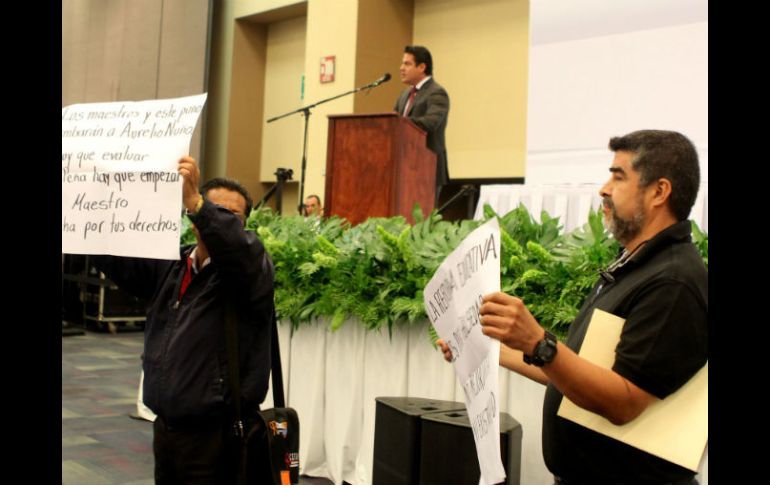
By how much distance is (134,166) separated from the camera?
2160mm

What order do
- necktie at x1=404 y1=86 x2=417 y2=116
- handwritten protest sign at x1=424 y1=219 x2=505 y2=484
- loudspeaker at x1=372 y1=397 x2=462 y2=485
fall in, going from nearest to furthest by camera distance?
handwritten protest sign at x1=424 y1=219 x2=505 y2=484
loudspeaker at x1=372 y1=397 x2=462 y2=485
necktie at x1=404 y1=86 x2=417 y2=116

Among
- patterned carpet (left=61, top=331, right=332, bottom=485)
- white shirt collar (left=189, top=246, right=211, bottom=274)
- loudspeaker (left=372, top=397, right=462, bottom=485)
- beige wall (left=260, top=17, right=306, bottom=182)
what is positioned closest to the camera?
white shirt collar (left=189, top=246, right=211, bottom=274)

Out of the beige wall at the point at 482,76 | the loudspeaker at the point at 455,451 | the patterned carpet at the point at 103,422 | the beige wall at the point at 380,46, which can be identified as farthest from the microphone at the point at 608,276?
the beige wall at the point at 380,46

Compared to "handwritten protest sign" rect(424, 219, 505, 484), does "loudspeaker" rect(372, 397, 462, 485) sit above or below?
below

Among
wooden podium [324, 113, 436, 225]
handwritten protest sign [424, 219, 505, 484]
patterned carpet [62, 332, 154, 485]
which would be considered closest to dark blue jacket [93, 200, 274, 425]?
handwritten protest sign [424, 219, 505, 484]

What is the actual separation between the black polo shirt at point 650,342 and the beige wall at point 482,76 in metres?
8.21

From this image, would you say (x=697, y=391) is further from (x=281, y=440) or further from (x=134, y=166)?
(x=134, y=166)

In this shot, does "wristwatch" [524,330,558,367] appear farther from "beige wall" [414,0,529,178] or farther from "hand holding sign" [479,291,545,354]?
"beige wall" [414,0,529,178]

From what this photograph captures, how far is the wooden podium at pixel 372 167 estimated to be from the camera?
5.22 metres

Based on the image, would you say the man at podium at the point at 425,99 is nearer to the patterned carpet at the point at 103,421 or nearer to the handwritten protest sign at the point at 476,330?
the patterned carpet at the point at 103,421

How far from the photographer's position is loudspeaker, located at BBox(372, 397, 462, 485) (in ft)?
9.62

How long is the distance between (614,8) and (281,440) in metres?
6.68

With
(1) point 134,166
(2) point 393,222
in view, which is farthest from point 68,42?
(1) point 134,166

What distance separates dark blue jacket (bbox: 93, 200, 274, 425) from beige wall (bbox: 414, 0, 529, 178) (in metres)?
7.80
